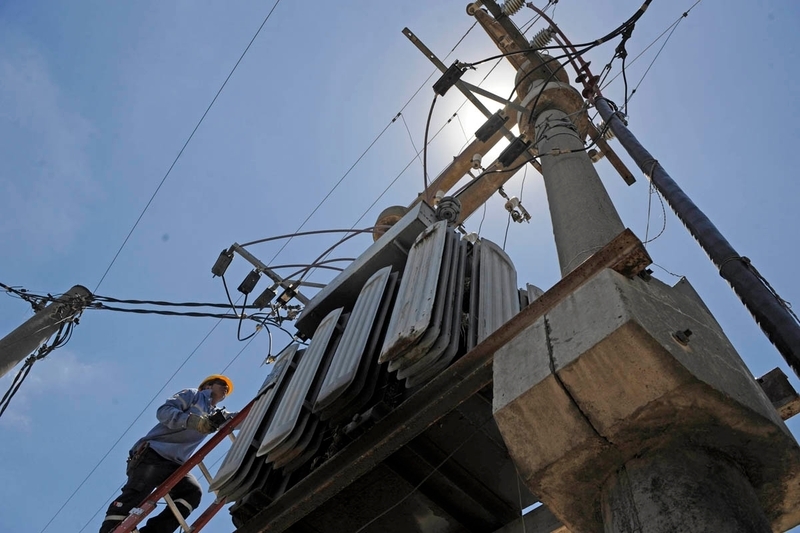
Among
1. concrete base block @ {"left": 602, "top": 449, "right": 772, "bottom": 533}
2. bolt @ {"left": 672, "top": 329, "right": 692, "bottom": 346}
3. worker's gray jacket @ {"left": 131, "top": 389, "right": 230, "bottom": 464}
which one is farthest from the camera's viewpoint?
worker's gray jacket @ {"left": 131, "top": 389, "right": 230, "bottom": 464}

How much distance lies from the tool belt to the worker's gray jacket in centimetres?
3

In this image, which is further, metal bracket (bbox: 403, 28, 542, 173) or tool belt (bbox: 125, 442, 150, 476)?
metal bracket (bbox: 403, 28, 542, 173)

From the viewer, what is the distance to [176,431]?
7.93m

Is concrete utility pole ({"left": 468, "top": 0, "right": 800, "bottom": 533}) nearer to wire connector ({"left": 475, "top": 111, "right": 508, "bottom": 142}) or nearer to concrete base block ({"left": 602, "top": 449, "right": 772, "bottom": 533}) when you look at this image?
concrete base block ({"left": 602, "top": 449, "right": 772, "bottom": 533})

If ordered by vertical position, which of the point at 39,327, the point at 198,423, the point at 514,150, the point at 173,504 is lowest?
the point at 173,504

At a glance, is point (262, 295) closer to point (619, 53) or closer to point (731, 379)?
point (619, 53)

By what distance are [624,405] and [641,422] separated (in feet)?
0.30

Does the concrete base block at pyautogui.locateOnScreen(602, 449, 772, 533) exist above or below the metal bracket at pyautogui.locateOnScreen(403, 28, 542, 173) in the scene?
below

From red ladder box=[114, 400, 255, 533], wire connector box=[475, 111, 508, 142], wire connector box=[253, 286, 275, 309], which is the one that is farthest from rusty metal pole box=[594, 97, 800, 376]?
wire connector box=[253, 286, 275, 309]

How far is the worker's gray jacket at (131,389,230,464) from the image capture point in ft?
25.3

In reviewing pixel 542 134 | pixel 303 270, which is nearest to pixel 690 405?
pixel 542 134

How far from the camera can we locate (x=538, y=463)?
8.91 feet

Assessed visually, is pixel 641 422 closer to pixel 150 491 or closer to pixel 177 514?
pixel 177 514

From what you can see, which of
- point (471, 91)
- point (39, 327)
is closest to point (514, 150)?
point (471, 91)
